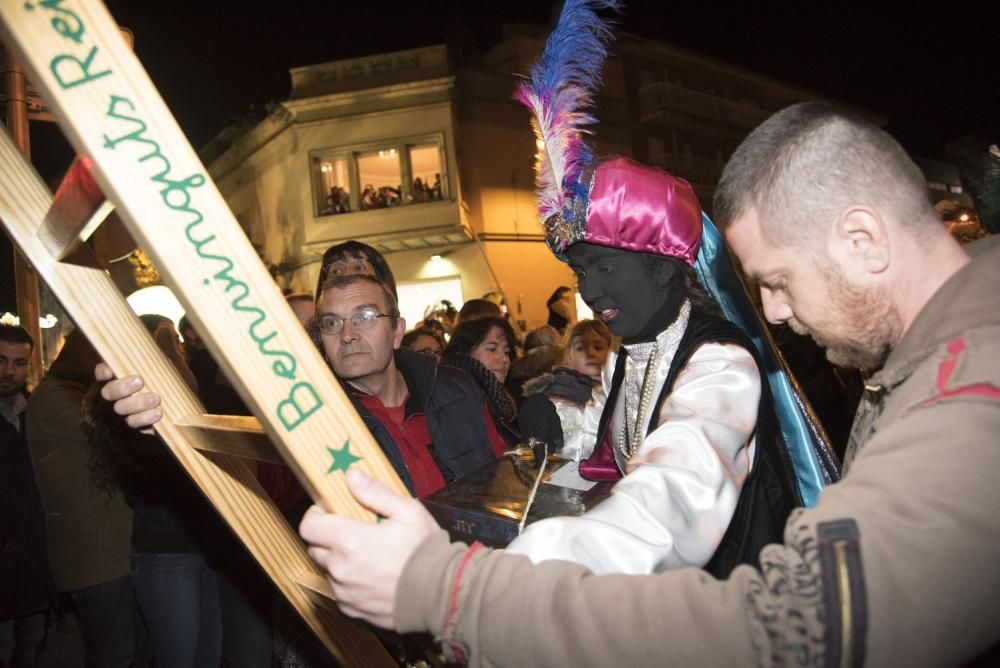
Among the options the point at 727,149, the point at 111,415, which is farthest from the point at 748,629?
the point at 727,149

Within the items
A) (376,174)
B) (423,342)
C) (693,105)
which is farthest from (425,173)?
(693,105)

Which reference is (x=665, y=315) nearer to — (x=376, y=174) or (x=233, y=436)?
(x=233, y=436)

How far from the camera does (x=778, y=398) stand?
1.76m

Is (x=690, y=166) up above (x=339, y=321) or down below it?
below

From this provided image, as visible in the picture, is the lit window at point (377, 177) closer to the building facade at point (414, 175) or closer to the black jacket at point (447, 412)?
the building facade at point (414, 175)

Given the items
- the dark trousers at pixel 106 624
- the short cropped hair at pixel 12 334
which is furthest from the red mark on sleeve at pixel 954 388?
the short cropped hair at pixel 12 334

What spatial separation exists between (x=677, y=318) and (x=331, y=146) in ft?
50.7

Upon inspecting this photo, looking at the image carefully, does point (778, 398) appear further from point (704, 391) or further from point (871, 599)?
point (871, 599)

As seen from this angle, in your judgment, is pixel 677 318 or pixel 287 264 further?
pixel 287 264

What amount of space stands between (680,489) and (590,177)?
1034 mm

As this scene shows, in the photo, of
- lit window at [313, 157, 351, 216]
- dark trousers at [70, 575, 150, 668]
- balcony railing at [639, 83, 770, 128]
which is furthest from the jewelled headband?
balcony railing at [639, 83, 770, 128]

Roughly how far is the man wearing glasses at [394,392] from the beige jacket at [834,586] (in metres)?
1.46

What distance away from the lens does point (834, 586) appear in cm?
70

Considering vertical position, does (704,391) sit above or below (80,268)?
below
